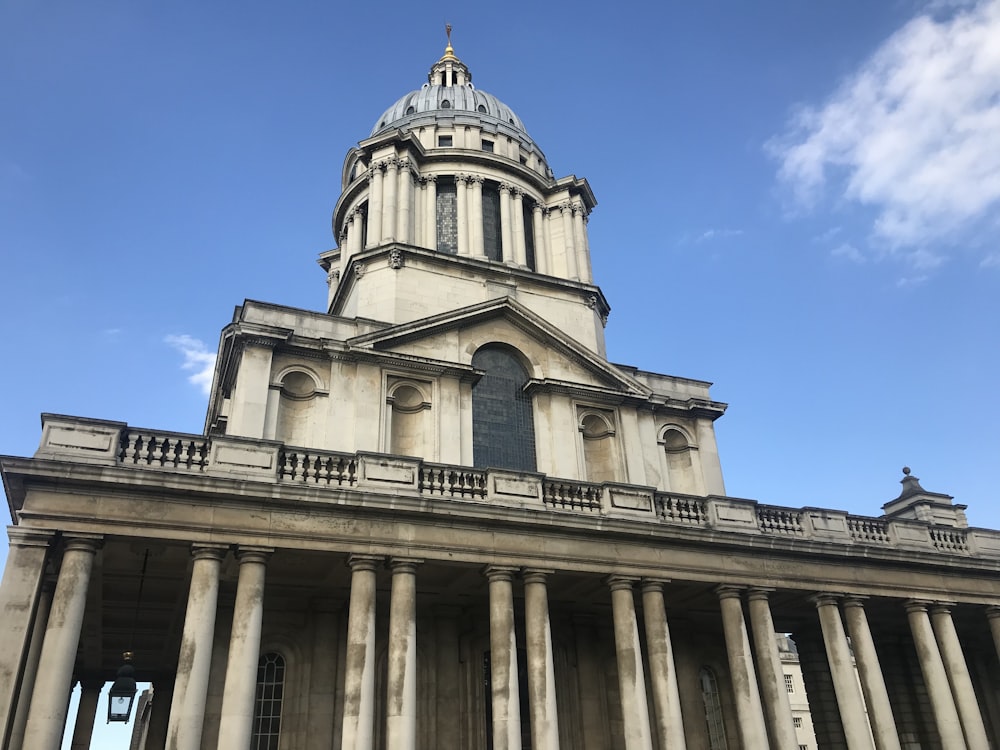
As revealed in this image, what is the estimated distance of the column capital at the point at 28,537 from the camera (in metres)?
15.4

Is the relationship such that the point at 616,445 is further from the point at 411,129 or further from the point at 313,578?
the point at 411,129

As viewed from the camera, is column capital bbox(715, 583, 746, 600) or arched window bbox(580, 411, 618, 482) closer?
column capital bbox(715, 583, 746, 600)

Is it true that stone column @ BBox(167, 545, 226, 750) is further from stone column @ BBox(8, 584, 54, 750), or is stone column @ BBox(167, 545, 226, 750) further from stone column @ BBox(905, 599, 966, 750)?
stone column @ BBox(905, 599, 966, 750)

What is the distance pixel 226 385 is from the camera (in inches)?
1031

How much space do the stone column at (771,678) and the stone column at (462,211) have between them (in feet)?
55.6

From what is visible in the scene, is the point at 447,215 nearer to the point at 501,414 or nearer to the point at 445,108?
the point at 445,108

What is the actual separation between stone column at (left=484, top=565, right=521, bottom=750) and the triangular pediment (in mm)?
9216

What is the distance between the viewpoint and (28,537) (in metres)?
15.5

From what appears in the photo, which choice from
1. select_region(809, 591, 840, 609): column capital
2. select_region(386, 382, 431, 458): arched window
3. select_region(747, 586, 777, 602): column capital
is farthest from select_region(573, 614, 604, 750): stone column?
select_region(386, 382, 431, 458): arched window

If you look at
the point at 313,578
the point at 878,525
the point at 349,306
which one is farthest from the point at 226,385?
the point at 878,525

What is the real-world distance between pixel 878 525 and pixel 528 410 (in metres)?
11.0

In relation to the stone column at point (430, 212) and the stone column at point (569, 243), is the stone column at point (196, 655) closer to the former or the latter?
the stone column at point (430, 212)

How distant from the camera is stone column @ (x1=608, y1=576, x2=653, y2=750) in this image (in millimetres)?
17984

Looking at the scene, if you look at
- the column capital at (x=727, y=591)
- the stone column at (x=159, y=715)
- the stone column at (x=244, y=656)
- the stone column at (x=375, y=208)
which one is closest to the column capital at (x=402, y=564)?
the stone column at (x=244, y=656)
